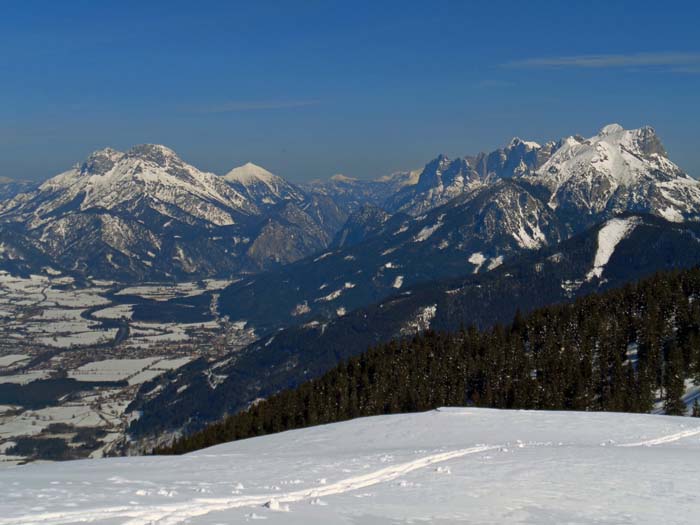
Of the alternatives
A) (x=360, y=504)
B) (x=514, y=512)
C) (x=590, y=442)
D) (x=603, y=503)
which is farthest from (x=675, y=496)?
(x=590, y=442)

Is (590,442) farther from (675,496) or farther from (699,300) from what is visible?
(699,300)

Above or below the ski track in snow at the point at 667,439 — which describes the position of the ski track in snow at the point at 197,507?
above

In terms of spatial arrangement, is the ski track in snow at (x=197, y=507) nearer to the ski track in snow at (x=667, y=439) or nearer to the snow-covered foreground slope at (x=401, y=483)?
the snow-covered foreground slope at (x=401, y=483)

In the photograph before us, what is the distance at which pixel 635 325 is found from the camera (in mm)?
140625

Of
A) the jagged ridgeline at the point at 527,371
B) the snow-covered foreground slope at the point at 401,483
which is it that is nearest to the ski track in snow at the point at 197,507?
the snow-covered foreground slope at the point at 401,483

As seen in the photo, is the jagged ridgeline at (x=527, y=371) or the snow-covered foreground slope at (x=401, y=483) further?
the jagged ridgeline at (x=527, y=371)

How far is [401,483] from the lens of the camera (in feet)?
120

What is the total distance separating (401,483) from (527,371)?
93.1m

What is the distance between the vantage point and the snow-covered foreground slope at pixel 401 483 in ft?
92.9

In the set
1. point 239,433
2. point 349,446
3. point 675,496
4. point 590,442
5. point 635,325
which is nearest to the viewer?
point 675,496

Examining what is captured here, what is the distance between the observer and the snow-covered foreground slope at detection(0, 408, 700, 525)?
2833 centimetres

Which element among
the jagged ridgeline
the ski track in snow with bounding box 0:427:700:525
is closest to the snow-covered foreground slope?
the ski track in snow with bounding box 0:427:700:525

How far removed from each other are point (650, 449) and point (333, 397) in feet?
281

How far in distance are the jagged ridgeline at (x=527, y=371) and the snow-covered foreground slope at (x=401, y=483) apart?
178ft
